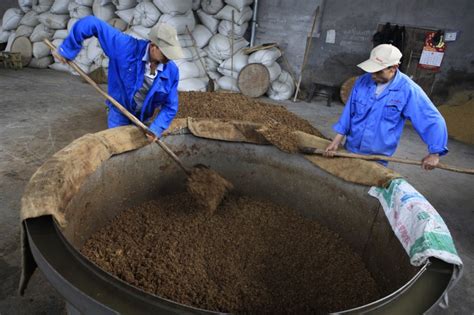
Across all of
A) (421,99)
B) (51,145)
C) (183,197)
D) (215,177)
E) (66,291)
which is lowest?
(51,145)

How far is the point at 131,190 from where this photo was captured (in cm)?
229

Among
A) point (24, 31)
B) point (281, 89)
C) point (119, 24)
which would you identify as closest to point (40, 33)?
point (24, 31)

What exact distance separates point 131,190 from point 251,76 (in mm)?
4440

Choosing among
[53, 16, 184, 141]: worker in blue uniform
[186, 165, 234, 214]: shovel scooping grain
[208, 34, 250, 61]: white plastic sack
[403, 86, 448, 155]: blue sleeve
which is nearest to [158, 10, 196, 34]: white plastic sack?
[208, 34, 250, 61]: white plastic sack

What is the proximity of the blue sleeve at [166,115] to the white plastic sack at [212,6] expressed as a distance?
4.62 meters

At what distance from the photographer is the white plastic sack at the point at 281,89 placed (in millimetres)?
6609

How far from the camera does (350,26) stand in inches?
251

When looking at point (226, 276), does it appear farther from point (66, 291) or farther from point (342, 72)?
point (342, 72)

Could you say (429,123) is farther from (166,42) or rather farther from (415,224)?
(166,42)

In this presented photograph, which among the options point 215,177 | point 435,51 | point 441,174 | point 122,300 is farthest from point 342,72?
point 122,300

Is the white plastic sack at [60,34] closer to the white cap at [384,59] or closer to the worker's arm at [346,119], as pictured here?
the worker's arm at [346,119]

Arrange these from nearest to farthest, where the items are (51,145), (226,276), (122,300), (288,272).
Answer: (122,300) → (226,276) → (288,272) → (51,145)

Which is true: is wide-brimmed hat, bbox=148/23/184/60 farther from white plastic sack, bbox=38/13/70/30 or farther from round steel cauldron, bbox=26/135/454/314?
white plastic sack, bbox=38/13/70/30

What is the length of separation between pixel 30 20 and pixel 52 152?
5.13m
